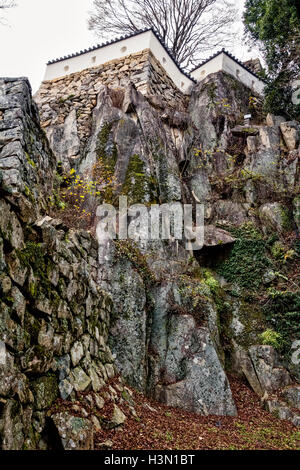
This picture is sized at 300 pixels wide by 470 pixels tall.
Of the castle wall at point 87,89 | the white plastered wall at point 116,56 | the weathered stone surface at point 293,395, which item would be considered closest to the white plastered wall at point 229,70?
the white plastered wall at point 116,56

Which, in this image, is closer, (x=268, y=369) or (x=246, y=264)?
(x=268, y=369)

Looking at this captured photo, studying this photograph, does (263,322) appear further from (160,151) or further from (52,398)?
(52,398)

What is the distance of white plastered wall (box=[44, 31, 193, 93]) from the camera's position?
1402cm

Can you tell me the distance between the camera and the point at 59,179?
7.21 m

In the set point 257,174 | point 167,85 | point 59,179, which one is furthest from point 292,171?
point 59,179

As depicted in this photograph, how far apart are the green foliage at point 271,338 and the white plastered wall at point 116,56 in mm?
12455

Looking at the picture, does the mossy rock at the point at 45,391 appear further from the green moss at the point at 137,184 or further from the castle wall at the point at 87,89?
the castle wall at the point at 87,89

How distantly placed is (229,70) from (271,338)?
14070 mm

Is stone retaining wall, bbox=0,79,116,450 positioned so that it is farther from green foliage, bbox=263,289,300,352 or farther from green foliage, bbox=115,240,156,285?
green foliage, bbox=263,289,300,352

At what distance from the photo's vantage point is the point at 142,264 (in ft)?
24.8

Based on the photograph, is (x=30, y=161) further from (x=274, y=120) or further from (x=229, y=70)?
(x=229, y=70)

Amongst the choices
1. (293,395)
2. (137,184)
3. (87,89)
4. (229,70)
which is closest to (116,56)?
(87,89)

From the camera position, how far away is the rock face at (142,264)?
10.6ft
